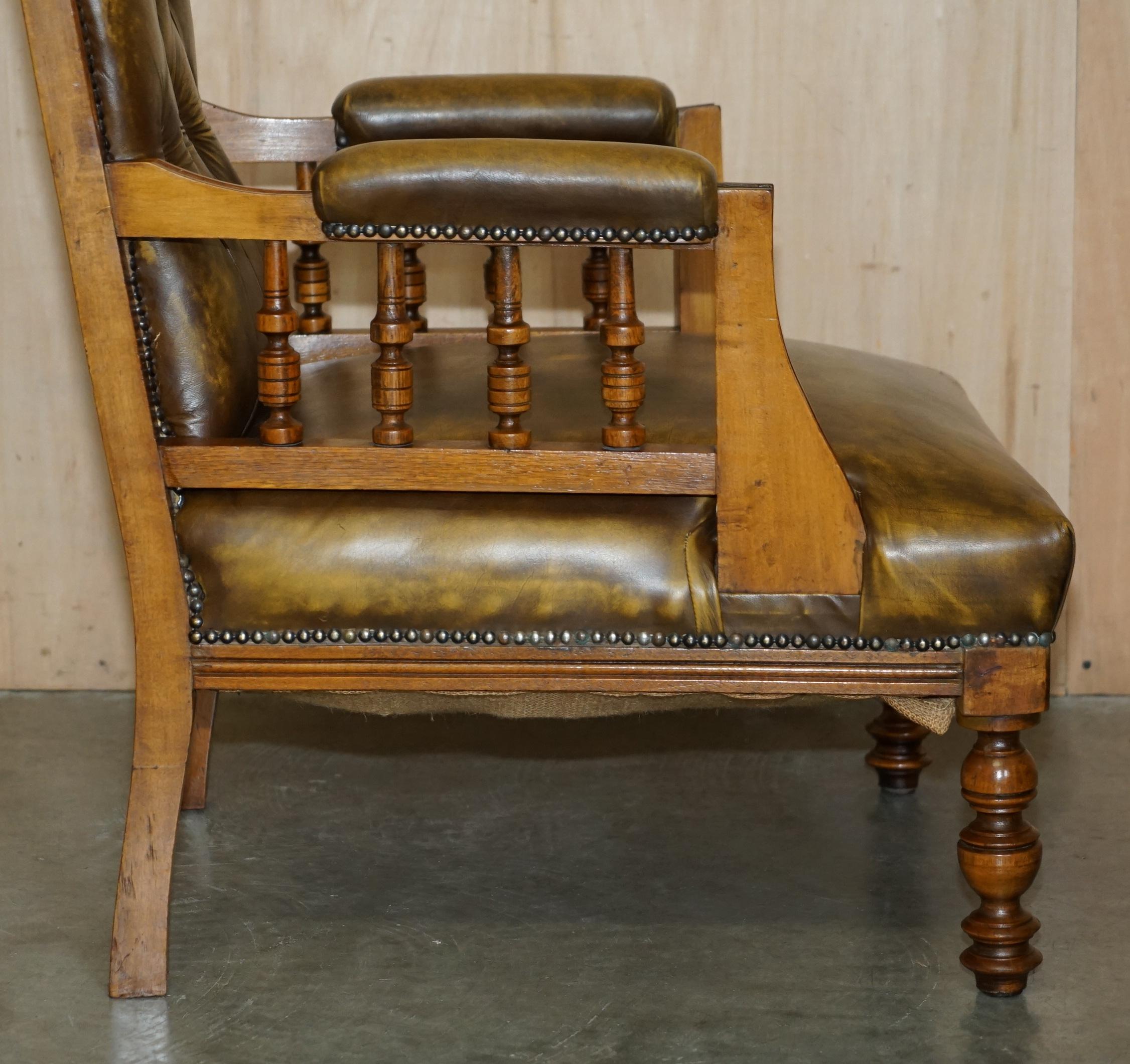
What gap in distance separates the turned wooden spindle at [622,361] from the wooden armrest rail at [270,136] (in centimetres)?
67

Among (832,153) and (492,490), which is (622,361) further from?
(832,153)

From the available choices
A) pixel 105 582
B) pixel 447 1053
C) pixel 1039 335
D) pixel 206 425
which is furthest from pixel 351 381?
pixel 1039 335

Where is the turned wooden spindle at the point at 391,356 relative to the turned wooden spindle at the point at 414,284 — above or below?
above

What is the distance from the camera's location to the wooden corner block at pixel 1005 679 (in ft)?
4.01

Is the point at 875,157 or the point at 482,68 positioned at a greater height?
the point at 482,68

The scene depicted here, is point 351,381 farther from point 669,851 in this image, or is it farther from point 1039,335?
point 1039,335

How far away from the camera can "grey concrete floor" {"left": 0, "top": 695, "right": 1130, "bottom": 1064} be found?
1.27m

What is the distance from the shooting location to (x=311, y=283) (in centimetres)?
172

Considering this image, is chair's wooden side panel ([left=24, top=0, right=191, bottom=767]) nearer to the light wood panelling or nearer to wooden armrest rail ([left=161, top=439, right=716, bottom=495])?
wooden armrest rail ([left=161, top=439, right=716, bottom=495])

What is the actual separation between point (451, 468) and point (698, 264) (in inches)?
25.6

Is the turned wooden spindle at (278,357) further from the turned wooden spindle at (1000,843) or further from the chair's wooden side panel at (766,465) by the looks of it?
the turned wooden spindle at (1000,843)

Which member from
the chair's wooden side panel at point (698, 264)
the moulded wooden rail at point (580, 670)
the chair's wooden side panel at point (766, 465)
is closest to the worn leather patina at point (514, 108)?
the chair's wooden side panel at point (698, 264)

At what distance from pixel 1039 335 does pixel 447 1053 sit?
1357mm

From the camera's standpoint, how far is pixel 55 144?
1.19 meters
